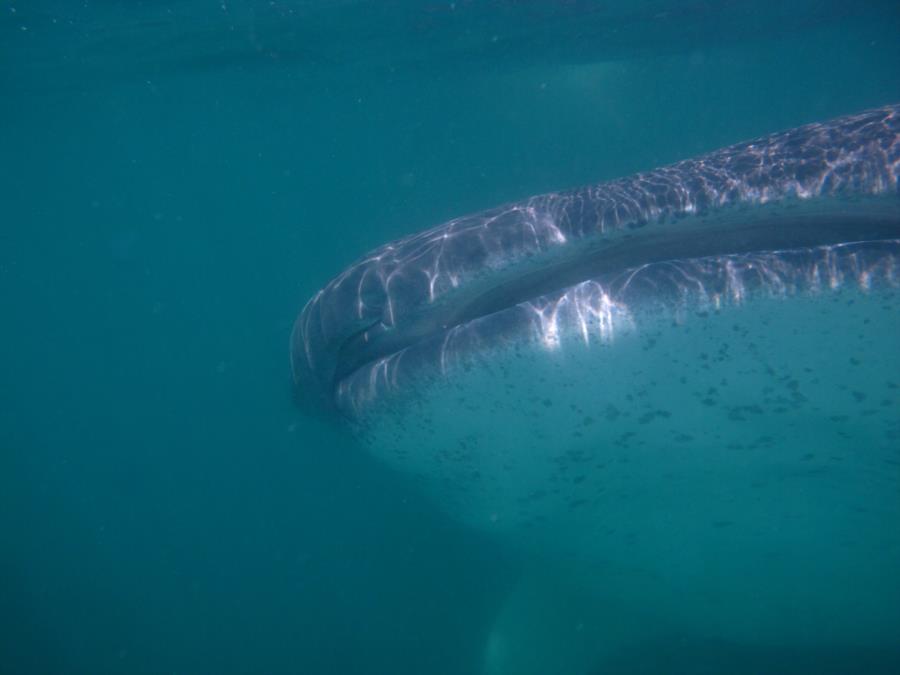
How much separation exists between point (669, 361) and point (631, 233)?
0.53 meters

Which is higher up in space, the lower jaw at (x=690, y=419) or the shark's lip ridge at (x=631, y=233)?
the shark's lip ridge at (x=631, y=233)

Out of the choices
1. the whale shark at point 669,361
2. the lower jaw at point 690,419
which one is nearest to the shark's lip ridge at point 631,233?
the whale shark at point 669,361

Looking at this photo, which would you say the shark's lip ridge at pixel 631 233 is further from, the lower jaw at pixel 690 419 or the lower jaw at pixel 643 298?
the lower jaw at pixel 690 419

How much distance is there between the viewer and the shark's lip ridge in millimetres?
2219

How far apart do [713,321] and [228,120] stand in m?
42.6

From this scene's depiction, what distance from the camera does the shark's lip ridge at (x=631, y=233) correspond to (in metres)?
2.22

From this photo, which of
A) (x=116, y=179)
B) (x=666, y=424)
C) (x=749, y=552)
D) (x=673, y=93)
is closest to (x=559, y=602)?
(x=749, y=552)

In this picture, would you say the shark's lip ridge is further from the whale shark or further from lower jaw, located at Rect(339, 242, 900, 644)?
lower jaw, located at Rect(339, 242, 900, 644)

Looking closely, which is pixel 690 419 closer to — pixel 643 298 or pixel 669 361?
pixel 669 361

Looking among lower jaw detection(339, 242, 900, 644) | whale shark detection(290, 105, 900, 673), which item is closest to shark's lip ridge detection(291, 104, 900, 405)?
whale shark detection(290, 105, 900, 673)

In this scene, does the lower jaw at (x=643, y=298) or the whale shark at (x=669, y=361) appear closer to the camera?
Result: the lower jaw at (x=643, y=298)

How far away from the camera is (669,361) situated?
7.70 ft

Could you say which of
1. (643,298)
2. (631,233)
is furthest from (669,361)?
(631,233)

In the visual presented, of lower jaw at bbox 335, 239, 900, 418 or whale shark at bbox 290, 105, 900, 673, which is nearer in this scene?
lower jaw at bbox 335, 239, 900, 418
